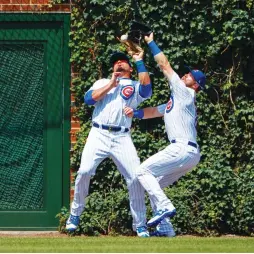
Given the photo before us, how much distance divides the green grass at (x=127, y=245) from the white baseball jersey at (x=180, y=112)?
47.0 inches

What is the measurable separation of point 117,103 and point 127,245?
1991mm

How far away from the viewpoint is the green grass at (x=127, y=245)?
33.9 feet

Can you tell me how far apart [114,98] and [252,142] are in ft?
7.84

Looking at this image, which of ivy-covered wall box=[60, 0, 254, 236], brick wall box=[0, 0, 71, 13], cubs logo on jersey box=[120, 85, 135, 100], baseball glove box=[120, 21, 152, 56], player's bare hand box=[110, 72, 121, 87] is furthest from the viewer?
brick wall box=[0, 0, 71, 13]

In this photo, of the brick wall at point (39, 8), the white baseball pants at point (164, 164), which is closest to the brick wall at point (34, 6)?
the brick wall at point (39, 8)

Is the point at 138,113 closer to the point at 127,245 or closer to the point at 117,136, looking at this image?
the point at 117,136

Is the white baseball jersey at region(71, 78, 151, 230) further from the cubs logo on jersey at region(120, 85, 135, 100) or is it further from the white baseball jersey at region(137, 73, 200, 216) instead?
the white baseball jersey at region(137, 73, 200, 216)

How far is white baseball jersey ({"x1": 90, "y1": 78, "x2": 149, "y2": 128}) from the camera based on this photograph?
476 inches

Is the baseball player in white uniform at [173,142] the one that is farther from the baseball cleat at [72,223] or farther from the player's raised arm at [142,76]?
the baseball cleat at [72,223]

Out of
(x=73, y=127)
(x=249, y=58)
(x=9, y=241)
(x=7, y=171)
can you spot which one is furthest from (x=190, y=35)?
(x=9, y=241)

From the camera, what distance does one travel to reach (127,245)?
1077 cm

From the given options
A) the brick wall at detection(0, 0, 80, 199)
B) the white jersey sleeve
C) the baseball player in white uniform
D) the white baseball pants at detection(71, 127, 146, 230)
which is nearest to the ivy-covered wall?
the brick wall at detection(0, 0, 80, 199)

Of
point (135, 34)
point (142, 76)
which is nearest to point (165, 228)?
point (142, 76)

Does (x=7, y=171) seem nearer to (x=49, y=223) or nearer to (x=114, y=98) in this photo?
(x=49, y=223)
